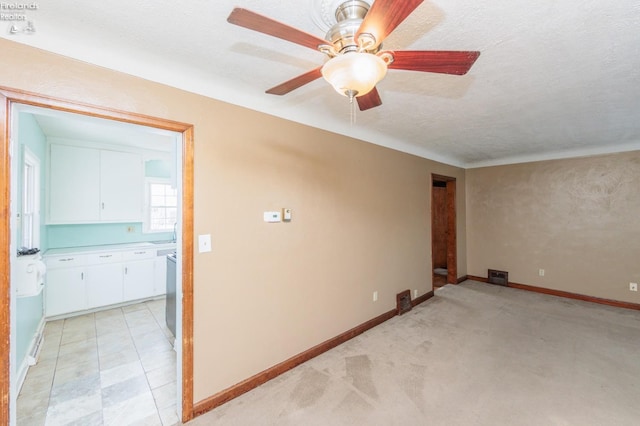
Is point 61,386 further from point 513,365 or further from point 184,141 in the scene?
point 513,365

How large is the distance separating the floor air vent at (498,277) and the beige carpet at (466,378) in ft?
4.59

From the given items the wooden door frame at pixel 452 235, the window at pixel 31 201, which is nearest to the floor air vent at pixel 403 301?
the wooden door frame at pixel 452 235

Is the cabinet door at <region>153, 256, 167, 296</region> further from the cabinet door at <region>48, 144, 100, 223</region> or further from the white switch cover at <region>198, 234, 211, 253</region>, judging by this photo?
the white switch cover at <region>198, 234, 211, 253</region>

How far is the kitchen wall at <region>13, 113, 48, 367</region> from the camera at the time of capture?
2258 millimetres

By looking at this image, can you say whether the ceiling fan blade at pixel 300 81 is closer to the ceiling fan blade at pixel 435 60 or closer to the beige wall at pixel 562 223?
the ceiling fan blade at pixel 435 60

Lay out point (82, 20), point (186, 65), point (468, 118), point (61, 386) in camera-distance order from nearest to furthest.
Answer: point (82, 20)
point (186, 65)
point (61, 386)
point (468, 118)

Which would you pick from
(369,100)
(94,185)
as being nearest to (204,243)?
(369,100)

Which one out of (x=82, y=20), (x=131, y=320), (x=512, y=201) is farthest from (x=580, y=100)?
(x=131, y=320)

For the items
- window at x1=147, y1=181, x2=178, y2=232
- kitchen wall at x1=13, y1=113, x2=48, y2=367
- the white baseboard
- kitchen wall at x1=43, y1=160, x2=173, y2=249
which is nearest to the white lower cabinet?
kitchen wall at x1=13, y1=113, x2=48, y2=367

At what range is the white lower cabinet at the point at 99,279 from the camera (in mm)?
3461

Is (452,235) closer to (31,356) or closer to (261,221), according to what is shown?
(261,221)

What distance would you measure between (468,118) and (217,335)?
318 centimetres

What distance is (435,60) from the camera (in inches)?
42.6

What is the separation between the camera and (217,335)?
202cm
